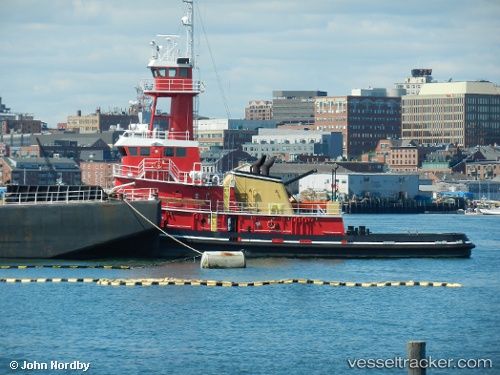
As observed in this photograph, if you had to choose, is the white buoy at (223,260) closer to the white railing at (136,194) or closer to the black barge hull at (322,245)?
the black barge hull at (322,245)

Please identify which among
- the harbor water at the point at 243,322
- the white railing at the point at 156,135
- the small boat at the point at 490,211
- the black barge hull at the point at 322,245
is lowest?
the harbor water at the point at 243,322

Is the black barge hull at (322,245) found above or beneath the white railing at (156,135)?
beneath

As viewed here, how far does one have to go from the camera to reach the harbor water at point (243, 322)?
115 ft

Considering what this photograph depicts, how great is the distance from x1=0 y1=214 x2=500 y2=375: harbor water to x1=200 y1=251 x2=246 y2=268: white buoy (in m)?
0.56

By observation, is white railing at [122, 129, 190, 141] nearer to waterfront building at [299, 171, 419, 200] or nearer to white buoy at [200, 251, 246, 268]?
white buoy at [200, 251, 246, 268]

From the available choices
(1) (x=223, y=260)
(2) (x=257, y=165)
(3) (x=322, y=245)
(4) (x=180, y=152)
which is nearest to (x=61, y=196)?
(4) (x=180, y=152)

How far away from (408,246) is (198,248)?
1147 cm

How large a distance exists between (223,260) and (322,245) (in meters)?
6.68

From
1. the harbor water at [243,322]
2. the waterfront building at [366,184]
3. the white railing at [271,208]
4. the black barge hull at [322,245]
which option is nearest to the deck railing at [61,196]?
the black barge hull at [322,245]

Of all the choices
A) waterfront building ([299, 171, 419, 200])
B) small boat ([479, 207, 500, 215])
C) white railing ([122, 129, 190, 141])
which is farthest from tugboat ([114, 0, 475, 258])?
waterfront building ([299, 171, 419, 200])

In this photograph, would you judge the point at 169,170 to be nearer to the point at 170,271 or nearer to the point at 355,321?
the point at 170,271

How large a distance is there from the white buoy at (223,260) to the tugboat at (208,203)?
2.64m

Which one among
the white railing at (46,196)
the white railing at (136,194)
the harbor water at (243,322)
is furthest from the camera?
the white railing at (136,194)

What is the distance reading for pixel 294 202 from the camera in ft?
204
